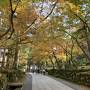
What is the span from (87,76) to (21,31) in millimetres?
9153

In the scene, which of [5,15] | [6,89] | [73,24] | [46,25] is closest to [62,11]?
[46,25]

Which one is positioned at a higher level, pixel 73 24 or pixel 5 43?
pixel 73 24

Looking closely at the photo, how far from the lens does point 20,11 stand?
63.9ft

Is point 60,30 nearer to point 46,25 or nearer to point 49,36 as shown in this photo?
point 49,36

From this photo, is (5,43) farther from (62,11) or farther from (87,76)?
(87,76)

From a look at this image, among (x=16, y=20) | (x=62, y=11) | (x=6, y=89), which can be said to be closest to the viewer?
(x=6, y=89)

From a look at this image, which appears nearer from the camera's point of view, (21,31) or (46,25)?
(21,31)

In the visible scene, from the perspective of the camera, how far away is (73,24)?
28812 mm

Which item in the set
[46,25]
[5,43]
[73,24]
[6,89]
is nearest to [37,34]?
[46,25]

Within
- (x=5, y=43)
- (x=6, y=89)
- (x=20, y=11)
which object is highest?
(x=20, y=11)

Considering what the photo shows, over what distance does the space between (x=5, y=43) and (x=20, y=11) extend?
590 cm

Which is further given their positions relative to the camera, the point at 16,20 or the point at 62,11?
the point at 62,11

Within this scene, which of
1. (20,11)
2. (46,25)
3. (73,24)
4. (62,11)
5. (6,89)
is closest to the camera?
(6,89)

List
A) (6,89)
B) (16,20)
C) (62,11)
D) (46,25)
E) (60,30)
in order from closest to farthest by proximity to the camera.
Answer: (6,89) < (16,20) < (62,11) < (46,25) < (60,30)
